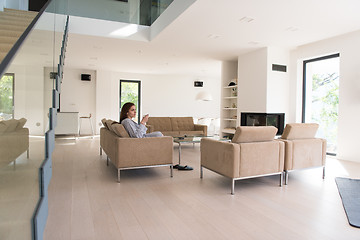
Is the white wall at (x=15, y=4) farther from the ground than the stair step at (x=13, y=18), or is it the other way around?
the white wall at (x=15, y=4)

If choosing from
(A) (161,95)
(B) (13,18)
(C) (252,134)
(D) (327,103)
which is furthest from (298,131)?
(A) (161,95)

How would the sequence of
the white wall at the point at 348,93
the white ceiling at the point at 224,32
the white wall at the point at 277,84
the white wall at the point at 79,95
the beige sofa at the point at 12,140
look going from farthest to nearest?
1. the white wall at the point at 79,95
2. the white wall at the point at 277,84
3. the white wall at the point at 348,93
4. the white ceiling at the point at 224,32
5. the beige sofa at the point at 12,140

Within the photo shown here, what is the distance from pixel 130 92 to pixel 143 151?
8.26 meters

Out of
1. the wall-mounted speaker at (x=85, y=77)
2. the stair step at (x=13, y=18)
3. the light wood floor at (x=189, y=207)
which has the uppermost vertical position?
the stair step at (x=13, y=18)

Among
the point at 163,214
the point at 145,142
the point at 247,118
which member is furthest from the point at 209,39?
the point at 163,214

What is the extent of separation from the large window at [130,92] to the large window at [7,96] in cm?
1030

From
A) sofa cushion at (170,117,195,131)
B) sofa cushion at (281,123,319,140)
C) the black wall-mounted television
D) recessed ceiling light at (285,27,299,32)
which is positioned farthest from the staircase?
the black wall-mounted television

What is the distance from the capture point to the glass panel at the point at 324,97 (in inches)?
240

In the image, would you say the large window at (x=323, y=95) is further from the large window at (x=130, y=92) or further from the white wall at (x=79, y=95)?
the white wall at (x=79, y=95)

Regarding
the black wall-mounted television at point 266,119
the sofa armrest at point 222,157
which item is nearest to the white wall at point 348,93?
the black wall-mounted television at point 266,119

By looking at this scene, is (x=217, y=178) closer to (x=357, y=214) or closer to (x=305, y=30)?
(x=357, y=214)

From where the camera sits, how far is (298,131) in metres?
3.65

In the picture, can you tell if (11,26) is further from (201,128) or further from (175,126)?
(201,128)

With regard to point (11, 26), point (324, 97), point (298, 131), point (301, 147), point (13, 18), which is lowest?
point (301, 147)
